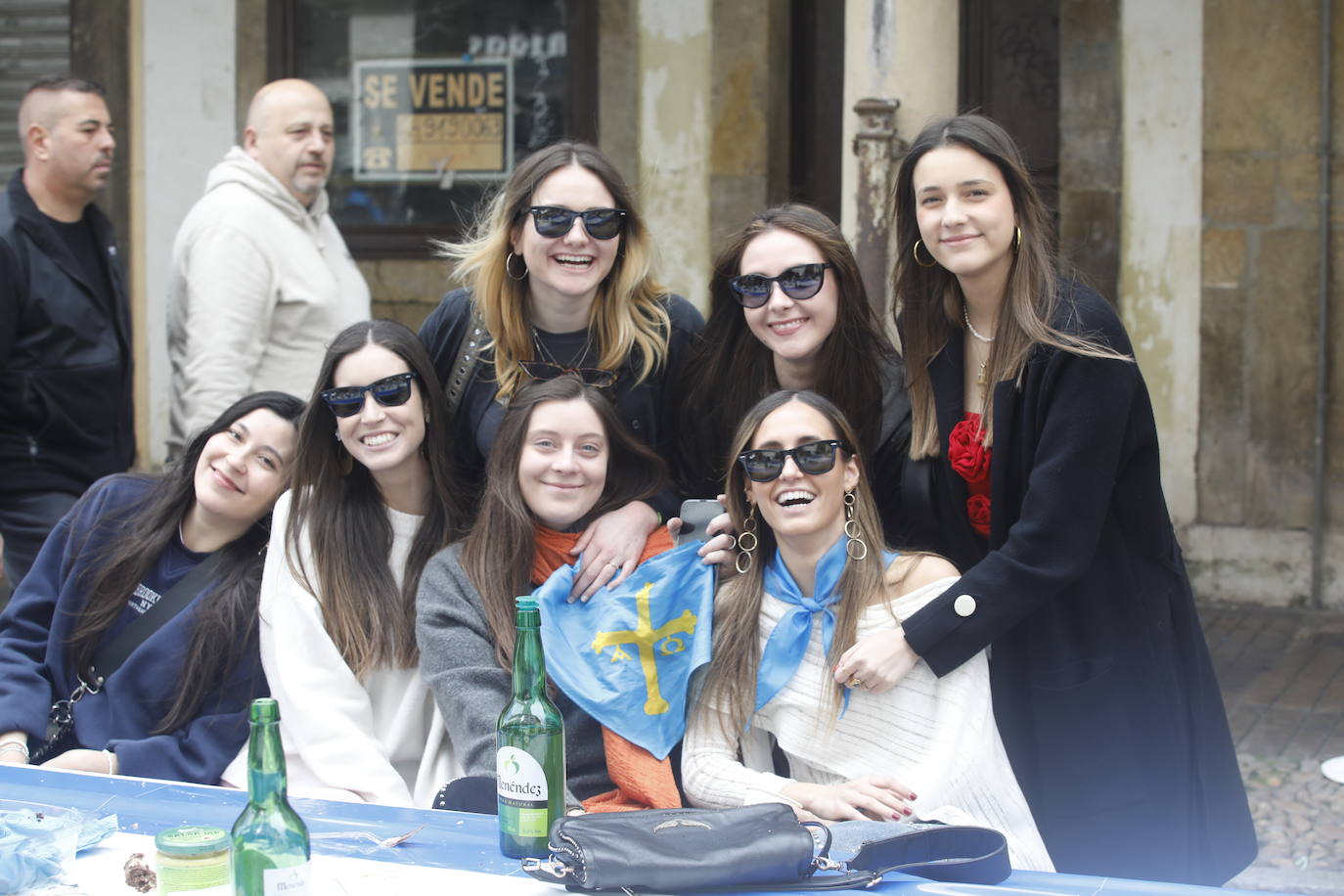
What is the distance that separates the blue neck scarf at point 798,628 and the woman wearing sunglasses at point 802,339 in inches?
13.8

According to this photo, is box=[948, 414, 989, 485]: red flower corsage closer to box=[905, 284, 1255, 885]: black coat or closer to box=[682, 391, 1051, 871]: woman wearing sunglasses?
box=[905, 284, 1255, 885]: black coat

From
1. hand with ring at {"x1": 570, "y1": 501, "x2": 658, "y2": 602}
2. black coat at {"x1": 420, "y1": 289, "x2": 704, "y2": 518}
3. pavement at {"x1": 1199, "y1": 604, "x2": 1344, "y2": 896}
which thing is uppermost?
black coat at {"x1": 420, "y1": 289, "x2": 704, "y2": 518}

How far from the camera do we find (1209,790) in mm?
3285

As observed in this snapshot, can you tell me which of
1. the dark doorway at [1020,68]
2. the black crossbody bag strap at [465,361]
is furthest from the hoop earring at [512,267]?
the dark doorway at [1020,68]

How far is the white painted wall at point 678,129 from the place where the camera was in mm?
7734

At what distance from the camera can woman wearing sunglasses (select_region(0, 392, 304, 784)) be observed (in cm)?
362

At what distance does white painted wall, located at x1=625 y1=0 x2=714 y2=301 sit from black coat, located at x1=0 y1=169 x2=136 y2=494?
342 centimetres

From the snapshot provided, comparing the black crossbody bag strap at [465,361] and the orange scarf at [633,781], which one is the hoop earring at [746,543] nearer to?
the orange scarf at [633,781]

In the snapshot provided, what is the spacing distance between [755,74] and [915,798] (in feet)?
17.1

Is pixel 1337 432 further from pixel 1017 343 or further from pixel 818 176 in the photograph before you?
pixel 1017 343

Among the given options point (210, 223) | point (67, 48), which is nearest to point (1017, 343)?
point (210, 223)

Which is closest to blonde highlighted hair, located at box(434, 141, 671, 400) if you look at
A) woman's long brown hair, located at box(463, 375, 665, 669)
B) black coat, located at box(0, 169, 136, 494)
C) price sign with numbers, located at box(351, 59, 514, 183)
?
woman's long brown hair, located at box(463, 375, 665, 669)

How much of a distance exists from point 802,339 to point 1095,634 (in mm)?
934

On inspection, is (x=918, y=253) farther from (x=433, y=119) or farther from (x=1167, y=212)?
(x=433, y=119)
